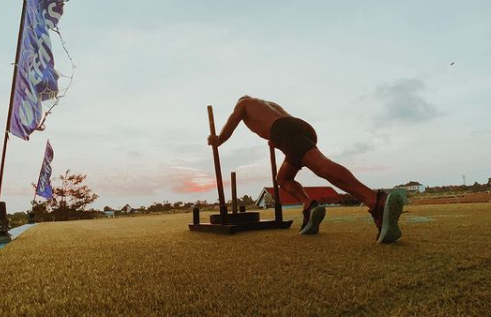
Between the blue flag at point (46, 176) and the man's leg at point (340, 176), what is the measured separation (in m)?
→ 15.5

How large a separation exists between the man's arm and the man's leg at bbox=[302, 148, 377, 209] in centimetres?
118

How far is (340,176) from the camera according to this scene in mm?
2773

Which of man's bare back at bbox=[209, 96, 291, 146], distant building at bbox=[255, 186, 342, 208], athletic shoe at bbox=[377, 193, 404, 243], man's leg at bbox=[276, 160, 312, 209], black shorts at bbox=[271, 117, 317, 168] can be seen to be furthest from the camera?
distant building at bbox=[255, 186, 342, 208]

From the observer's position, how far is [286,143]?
3.21 metres

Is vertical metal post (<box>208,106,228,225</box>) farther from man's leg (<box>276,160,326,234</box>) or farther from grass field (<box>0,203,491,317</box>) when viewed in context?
grass field (<box>0,203,491,317</box>)

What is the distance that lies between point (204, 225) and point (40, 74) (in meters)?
3.00

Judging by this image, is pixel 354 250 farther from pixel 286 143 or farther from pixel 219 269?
pixel 286 143

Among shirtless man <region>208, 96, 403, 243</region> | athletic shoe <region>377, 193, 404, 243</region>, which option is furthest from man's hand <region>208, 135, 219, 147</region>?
athletic shoe <region>377, 193, 404, 243</region>

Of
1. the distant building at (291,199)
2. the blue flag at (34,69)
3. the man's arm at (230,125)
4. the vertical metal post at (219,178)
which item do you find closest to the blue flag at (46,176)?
the blue flag at (34,69)

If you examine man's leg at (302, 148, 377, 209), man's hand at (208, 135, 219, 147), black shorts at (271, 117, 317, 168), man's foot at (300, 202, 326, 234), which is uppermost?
man's hand at (208, 135, 219, 147)

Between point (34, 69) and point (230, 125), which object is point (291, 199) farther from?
point (34, 69)

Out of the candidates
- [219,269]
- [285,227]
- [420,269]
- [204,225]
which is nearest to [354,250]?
[420,269]

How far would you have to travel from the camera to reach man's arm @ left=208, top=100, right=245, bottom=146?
3.86 meters

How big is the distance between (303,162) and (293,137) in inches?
11.0
